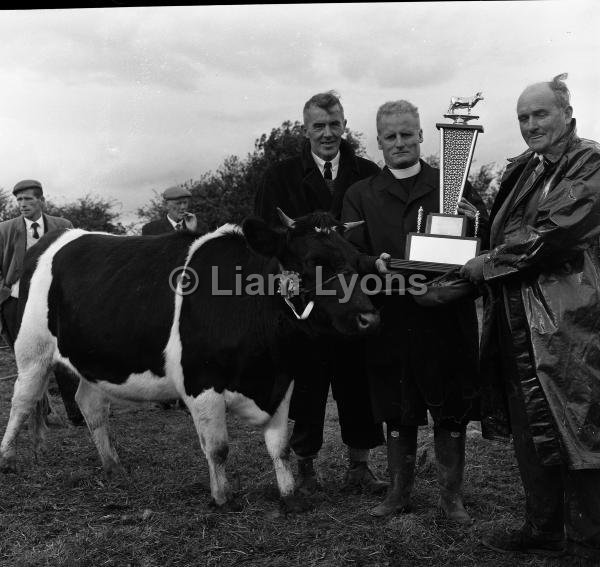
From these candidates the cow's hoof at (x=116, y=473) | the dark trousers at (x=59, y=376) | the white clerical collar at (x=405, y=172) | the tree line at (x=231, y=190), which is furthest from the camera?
the tree line at (x=231, y=190)

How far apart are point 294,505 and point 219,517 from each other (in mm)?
487

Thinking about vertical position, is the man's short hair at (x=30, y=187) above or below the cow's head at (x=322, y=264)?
above

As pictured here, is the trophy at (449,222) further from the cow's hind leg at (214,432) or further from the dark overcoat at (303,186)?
the cow's hind leg at (214,432)

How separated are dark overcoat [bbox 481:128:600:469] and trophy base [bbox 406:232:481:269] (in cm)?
27

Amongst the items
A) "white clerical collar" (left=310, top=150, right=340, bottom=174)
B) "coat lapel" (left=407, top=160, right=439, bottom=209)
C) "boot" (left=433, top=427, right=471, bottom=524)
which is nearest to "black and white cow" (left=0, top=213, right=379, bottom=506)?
"coat lapel" (left=407, top=160, right=439, bottom=209)

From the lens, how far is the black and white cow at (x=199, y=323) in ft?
14.2

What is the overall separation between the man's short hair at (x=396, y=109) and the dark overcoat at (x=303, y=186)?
2.45 feet

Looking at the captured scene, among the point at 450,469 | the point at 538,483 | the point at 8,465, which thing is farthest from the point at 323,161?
the point at 8,465

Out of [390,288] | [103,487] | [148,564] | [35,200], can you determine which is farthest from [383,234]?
[35,200]

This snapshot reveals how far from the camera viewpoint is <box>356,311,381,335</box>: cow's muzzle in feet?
13.1

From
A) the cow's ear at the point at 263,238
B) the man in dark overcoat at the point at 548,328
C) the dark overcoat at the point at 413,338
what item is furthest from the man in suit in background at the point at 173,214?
the man in dark overcoat at the point at 548,328

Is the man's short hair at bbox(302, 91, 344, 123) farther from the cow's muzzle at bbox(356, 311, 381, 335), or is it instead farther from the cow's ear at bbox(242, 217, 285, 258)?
the cow's muzzle at bbox(356, 311, 381, 335)

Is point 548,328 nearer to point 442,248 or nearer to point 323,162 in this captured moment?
point 442,248

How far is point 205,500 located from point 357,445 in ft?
3.69
